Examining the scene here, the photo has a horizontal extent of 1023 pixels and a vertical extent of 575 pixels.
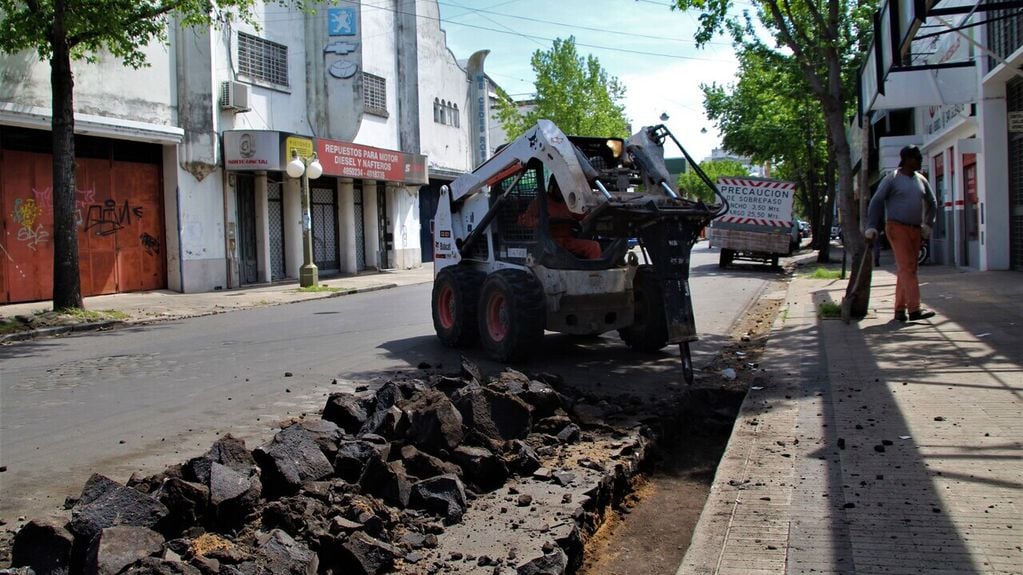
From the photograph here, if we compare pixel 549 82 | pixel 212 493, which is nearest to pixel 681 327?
pixel 212 493

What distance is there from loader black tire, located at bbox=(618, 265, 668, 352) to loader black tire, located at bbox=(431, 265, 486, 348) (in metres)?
1.77

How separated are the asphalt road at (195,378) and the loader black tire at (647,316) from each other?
17 centimetres

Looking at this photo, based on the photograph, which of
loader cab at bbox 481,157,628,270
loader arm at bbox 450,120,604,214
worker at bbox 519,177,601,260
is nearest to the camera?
loader arm at bbox 450,120,604,214

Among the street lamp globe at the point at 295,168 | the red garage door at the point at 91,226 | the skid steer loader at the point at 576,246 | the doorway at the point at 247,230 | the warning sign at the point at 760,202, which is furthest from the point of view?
the warning sign at the point at 760,202

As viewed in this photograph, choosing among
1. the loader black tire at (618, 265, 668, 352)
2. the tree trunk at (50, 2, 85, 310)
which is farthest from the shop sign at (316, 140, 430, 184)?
the loader black tire at (618, 265, 668, 352)

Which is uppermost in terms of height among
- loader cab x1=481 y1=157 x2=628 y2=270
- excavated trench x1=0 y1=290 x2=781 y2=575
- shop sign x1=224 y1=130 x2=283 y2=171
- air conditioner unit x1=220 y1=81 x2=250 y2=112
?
air conditioner unit x1=220 y1=81 x2=250 y2=112

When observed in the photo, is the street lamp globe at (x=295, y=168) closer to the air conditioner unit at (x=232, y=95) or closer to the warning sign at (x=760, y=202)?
the air conditioner unit at (x=232, y=95)

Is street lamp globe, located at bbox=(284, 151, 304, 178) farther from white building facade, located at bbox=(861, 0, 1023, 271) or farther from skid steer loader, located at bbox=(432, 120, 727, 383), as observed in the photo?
white building facade, located at bbox=(861, 0, 1023, 271)

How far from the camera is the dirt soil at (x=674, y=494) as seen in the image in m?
4.29

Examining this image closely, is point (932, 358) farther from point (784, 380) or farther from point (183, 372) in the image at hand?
point (183, 372)

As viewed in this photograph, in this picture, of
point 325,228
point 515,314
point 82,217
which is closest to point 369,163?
point 325,228

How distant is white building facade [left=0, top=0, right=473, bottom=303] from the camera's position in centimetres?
1739

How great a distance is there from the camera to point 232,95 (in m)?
21.3

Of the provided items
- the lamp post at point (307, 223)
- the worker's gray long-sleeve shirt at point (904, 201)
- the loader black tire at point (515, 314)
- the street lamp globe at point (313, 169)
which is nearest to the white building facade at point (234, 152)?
the lamp post at point (307, 223)
